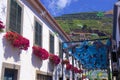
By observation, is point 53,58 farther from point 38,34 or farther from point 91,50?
point 91,50

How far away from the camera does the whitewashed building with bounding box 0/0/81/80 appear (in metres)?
10.2

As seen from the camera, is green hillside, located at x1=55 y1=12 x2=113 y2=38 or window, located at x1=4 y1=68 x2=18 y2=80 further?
green hillside, located at x1=55 y1=12 x2=113 y2=38

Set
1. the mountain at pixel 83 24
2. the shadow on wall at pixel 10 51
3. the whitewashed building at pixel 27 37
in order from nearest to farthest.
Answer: the shadow on wall at pixel 10 51
the whitewashed building at pixel 27 37
the mountain at pixel 83 24

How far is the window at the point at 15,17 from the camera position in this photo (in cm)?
1080

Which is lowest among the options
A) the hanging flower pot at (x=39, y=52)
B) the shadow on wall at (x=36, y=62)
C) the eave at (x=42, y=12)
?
the shadow on wall at (x=36, y=62)

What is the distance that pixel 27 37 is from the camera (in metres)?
12.5

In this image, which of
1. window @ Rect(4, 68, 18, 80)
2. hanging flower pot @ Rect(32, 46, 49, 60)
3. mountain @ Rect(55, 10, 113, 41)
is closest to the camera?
window @ Rect(4, 68, 18, 80)

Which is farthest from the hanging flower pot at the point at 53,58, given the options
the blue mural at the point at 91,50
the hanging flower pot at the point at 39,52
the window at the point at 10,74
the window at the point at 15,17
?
the window at the point at 10,74

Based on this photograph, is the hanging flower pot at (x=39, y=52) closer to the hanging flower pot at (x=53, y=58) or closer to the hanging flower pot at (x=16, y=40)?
the hanging flower pot at (x=16, y=40)

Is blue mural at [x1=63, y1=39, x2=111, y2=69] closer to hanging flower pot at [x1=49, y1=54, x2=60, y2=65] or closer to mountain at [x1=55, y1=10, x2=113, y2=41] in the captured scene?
hanging flower pot at [x1=49, y1=54, x2=60, y2=65]

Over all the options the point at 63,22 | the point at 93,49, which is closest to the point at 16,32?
the point at 93,49

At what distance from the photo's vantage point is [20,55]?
11.4 m

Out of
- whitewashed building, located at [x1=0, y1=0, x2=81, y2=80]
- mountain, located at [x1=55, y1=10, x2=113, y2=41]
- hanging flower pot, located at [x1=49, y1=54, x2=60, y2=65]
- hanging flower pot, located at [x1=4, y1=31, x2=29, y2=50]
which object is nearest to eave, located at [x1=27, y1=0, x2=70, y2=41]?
whitewashed building, located at [x1=0, y1=0, x2=81, y2=80]

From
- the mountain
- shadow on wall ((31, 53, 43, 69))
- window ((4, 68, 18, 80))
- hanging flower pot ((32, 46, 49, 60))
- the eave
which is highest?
the mountain
